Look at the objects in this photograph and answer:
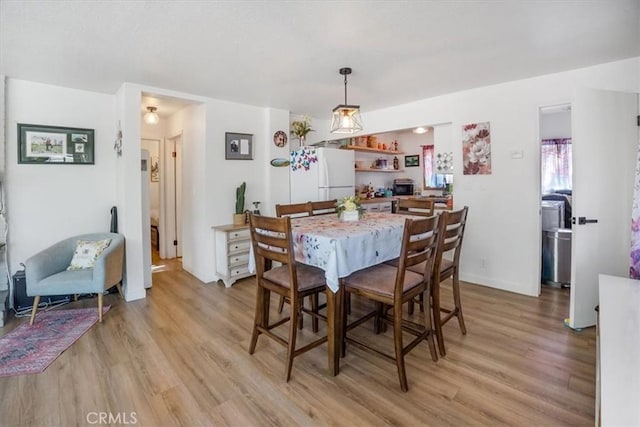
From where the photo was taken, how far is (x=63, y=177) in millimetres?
3465

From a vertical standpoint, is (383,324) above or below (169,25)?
below

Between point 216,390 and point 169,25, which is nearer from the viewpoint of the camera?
point 216,390

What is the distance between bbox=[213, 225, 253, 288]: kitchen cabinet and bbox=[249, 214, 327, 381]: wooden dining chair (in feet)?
5.27

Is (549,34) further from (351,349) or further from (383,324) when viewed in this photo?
(351,349)

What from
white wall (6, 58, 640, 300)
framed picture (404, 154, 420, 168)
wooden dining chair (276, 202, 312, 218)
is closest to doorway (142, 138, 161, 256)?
white wall (6, 58, 640, 300)

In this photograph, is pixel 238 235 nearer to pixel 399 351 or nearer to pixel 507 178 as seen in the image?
pixel 399 351

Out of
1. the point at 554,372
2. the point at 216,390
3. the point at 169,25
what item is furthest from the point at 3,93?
the point at 554,372

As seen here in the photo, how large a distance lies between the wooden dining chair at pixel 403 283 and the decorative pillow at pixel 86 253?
8.57ft

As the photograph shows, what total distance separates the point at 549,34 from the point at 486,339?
2329mm

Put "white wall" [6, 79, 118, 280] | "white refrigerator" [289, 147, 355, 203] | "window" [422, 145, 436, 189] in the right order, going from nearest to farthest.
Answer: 1. "white wall" [6, 79, 118, 280]
2. "white refrigerator" [289, 147, 355, 203]
3. "window" [422, 145, 436, 189]

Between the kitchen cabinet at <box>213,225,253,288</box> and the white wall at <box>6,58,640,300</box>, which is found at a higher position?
the white wall at <box>6,58,640,300</box>

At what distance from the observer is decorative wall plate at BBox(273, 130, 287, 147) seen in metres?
4.47

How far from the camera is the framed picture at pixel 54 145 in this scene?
10.6 ft

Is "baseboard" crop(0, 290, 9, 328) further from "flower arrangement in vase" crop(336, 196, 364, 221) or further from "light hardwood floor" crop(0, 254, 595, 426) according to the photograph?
"flower arrangement in vase" crop(336, 196, 364, 221)
